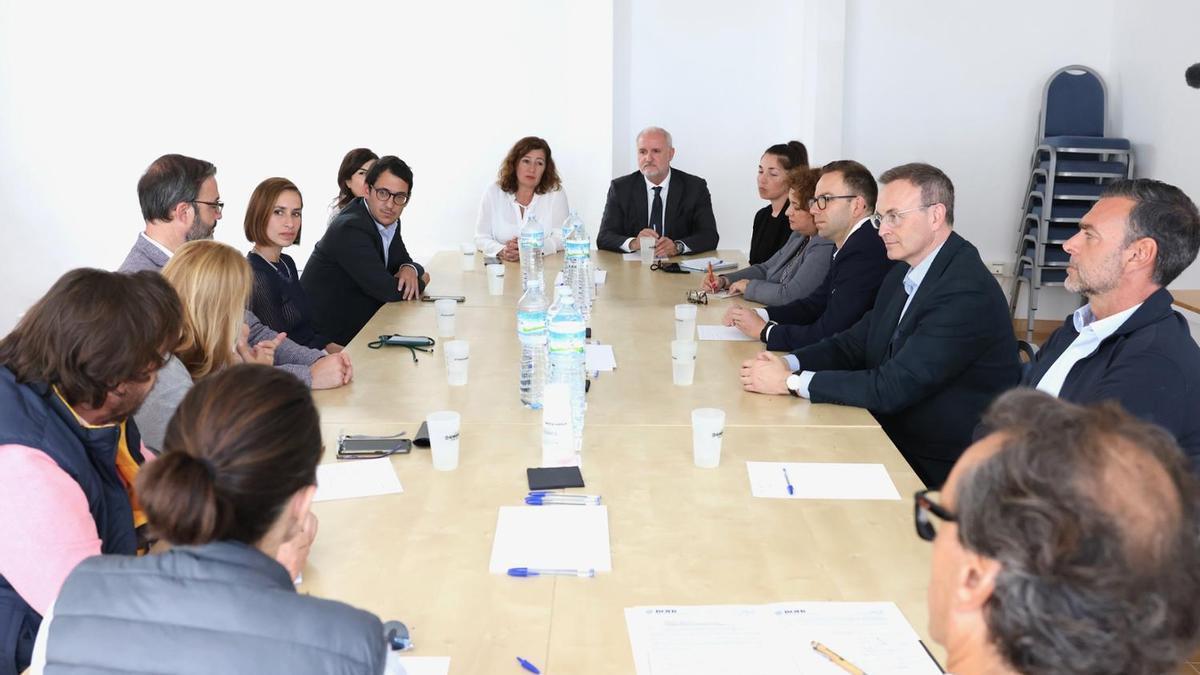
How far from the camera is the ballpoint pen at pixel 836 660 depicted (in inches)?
59.8

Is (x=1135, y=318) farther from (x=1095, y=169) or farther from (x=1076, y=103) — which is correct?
(x=1076, y=103)

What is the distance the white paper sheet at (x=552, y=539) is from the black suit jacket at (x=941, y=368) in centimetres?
103

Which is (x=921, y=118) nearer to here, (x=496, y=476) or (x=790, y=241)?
(x=790, y=241)

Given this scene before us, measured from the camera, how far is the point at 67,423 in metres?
1.81

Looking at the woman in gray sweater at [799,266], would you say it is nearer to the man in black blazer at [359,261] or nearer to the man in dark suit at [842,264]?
the man in dark suit at [842,264]

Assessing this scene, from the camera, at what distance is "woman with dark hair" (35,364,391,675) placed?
1.19m

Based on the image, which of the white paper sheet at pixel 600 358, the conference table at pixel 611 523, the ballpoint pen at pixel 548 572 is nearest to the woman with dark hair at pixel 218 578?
the conference table at pixel 611 523

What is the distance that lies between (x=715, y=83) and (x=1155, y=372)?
191 inches

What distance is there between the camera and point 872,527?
2.02 metres

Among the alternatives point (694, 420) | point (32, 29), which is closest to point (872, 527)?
point (694, 420)

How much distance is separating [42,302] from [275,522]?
0.79 metres

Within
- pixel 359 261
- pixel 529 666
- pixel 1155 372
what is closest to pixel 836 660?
pixel 529 666

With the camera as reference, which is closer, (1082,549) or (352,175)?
(1082,549)

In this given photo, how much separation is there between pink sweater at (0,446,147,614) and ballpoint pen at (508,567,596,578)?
719 millimetres
